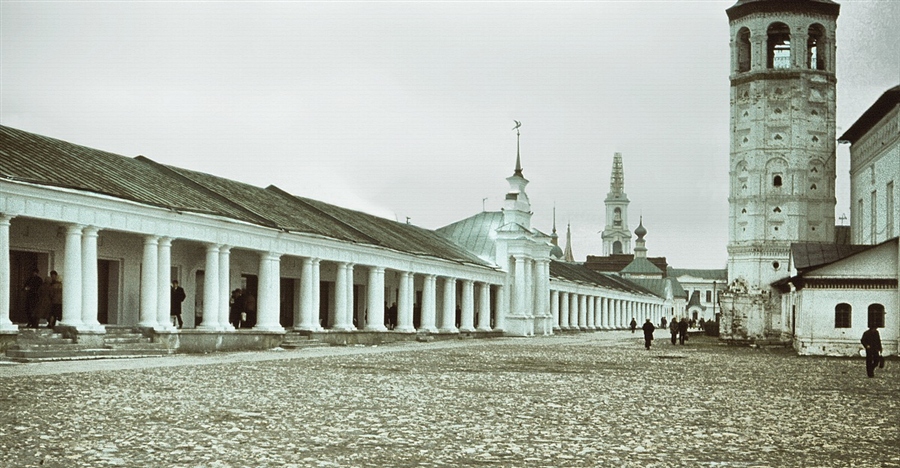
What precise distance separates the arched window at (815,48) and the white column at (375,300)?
30.0m

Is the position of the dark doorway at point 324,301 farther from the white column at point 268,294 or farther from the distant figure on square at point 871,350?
the distant figure on square at point 871,350

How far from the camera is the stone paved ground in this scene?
1015 centimetres

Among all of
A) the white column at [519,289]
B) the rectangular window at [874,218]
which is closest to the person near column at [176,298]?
the rectangular window at [874,218]

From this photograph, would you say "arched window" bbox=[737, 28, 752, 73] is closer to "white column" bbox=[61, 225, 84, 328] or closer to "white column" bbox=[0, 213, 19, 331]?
"white column" bbox=[61, 225, 84, 328]

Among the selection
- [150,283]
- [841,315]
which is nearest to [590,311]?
[841,315]

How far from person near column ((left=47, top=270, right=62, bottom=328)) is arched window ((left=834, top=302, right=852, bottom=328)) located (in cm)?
2735

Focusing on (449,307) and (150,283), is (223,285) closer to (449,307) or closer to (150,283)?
(150,283)

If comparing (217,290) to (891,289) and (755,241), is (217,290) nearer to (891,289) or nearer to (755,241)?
(891,289)

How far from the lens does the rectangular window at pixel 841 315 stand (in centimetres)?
4109

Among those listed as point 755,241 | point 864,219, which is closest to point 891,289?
point 864,219

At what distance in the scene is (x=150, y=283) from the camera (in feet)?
98.2

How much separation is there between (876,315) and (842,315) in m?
1.17

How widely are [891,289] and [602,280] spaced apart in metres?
67.8

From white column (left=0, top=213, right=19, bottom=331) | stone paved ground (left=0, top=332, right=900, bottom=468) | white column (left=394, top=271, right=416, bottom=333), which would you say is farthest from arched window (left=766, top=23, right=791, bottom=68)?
white column (left=0, top=213, right=19, bottom=331)
